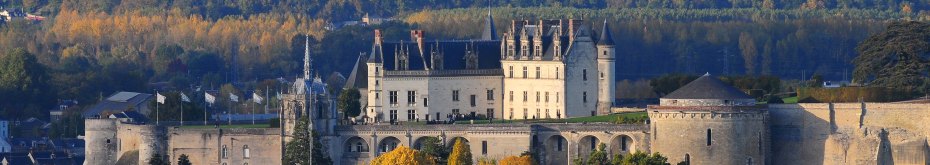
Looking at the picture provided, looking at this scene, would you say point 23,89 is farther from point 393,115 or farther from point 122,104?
point 393,115

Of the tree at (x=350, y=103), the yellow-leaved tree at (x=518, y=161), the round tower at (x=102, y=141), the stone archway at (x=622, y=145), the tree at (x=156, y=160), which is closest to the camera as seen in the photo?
the yellow-leaved tree at (x=518, y=161)

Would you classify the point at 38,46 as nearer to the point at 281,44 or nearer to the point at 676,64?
the point at 281,44

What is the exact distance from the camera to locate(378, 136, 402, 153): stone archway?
102 metres

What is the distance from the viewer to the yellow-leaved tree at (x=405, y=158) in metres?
96.2

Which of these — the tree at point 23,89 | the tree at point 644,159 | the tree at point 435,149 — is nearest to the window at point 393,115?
the tree at point 435,149

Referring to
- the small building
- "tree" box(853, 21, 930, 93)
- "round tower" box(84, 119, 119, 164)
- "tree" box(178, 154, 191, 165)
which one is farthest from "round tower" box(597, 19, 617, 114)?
the small building

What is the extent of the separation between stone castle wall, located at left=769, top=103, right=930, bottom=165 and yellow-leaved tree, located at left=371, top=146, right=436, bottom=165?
1025 cm

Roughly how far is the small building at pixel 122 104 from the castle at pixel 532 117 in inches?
658

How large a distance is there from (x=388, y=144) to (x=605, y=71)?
25.0 feet

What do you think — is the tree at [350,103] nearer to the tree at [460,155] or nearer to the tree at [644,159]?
the tree at [460,155]

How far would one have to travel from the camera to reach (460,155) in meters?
97.6

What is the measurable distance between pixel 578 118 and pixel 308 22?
89497 millimetres

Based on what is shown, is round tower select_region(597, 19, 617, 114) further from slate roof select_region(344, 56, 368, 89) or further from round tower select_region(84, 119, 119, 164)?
round tower select_region(84, 119, 119, 164)

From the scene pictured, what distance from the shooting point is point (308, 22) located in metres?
193
